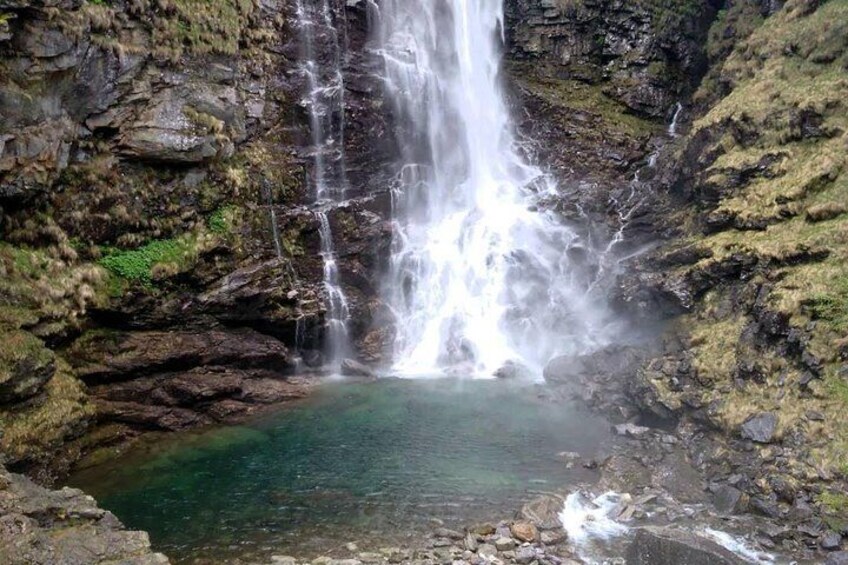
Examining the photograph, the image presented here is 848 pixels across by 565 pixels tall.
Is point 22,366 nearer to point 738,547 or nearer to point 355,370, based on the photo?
point 355,370

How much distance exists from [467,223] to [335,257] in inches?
256

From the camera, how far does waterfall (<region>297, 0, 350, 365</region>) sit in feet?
76.0

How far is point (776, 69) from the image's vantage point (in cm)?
2211

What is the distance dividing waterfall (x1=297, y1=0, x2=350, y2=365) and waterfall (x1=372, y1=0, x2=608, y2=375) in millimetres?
2144

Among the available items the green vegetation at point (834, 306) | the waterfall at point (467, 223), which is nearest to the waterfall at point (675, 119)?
the waterfall at point (467, 223)

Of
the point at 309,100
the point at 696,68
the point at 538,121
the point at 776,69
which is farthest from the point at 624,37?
the point at 309,100

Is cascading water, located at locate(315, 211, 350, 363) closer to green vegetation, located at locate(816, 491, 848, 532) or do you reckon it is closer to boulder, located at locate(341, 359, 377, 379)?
boulder, located at locate(341, 359, 377, 379)

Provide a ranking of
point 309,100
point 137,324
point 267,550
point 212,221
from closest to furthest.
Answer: point 267,550 < point 137,324 < point 212,221 < point 309,100

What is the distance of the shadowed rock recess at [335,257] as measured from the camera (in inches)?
476

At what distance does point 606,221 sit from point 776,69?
8092 mm

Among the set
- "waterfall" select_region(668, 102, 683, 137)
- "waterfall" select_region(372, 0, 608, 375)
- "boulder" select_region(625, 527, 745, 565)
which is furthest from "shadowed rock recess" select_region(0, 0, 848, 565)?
"waterfall" select_region(668, 102, 683, 137)

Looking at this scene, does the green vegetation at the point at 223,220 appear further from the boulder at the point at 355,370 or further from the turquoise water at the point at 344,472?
the turquoise water at the point at 344,472

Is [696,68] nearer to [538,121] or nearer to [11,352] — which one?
[538,121]

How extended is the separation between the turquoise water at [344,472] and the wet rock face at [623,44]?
735 inches
